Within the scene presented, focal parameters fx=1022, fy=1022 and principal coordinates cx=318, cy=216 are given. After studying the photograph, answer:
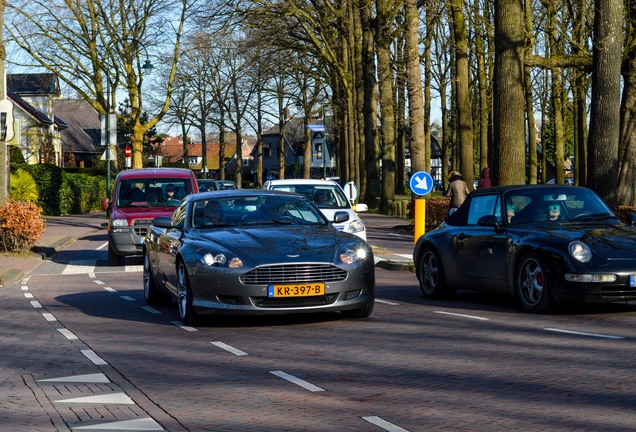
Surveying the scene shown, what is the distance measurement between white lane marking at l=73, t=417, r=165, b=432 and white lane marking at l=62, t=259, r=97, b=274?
14250 mm

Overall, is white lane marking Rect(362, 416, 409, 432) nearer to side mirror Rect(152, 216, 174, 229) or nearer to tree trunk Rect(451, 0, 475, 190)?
side mirror Rect(152, 216, 174, 229)

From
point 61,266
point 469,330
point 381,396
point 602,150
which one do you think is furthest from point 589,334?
point 61,266

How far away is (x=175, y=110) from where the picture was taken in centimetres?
7200

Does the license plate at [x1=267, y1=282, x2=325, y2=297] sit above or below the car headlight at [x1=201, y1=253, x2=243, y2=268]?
below

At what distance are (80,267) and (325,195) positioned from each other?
5.45 m

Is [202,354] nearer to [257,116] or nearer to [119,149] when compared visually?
[257,116]

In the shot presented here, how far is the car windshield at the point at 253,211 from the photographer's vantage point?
37.6 feet

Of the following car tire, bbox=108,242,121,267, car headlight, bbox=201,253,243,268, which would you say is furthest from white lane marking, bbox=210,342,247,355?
car tire, bbox=108,242,121,267

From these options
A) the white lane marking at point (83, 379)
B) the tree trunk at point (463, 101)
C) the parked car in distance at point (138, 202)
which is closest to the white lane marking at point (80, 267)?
the parked car in distance at point (138, 202)

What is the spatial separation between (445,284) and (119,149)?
9661 cm

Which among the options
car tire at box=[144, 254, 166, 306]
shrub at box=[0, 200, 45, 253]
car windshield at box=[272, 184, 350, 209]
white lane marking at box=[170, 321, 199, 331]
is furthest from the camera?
shrub at box=[0, 200, 45, 253]

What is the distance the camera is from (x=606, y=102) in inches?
793

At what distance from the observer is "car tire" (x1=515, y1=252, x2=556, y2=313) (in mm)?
10944

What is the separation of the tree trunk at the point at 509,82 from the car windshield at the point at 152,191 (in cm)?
661
